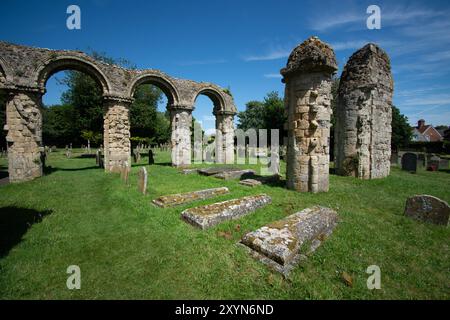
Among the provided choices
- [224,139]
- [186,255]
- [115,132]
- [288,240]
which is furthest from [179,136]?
[288,240]

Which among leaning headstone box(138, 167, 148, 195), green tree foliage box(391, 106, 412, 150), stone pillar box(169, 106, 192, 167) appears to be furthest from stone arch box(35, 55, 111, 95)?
green tree foliage box(391, 106, 412, 150)

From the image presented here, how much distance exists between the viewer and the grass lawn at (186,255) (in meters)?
2.80

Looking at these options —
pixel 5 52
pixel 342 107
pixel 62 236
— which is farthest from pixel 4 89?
pixel 342 107

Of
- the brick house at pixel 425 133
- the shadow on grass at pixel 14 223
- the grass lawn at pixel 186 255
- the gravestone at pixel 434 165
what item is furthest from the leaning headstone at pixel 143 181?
the brick house at pixel 425 133

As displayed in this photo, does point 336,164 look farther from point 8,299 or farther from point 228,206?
point 8,299

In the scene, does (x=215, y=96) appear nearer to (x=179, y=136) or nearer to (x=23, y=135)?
(x=179, y=136)

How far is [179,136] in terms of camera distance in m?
15.5

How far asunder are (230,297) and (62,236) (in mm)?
3712

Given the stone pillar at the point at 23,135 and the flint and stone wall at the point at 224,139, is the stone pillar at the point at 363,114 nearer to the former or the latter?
the flint and stone wall at the point at 224,139

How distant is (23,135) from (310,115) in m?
12.7

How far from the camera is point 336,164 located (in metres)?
11.7

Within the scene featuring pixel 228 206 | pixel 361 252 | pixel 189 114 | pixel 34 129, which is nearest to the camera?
pixel 361 252

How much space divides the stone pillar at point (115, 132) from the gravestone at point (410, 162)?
1825 cm

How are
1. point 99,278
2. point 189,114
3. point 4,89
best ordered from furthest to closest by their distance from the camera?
point 189,114, point 4,89, point 99,278
